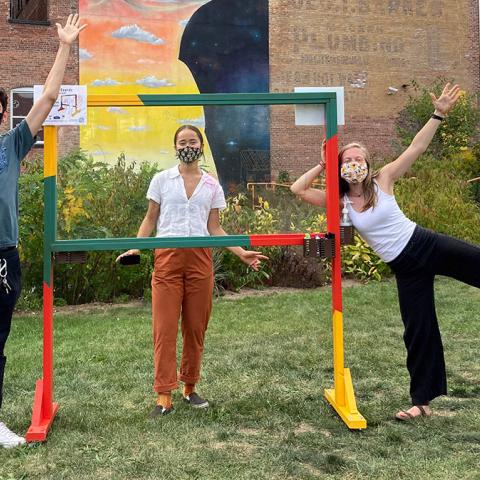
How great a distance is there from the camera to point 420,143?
373cm

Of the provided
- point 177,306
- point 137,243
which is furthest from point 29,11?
point 177,306

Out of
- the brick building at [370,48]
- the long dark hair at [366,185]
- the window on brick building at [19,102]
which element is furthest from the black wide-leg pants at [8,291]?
the brick building at [370,48]

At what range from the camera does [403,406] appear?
3.95 m

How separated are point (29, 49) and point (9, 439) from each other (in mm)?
19669

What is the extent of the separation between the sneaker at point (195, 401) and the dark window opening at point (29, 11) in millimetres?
19748

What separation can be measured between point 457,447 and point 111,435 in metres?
2.01

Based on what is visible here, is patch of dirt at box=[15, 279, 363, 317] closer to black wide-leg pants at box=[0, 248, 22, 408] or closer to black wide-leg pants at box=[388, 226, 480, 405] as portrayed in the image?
black wide-leg pants at box=[0, 248, 22, 408]

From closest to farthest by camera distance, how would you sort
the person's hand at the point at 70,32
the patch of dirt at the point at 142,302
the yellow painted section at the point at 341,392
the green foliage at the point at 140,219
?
the person's hand at the point at 70,32
the yellow painted section at the point at 341,392
the green foliage at the point at 140,219
the patch of dirt at the point at 142,302

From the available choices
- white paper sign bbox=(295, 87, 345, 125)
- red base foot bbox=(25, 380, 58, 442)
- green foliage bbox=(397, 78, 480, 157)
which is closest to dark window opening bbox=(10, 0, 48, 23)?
green foliage bbox=(397, 78, 480, 157)

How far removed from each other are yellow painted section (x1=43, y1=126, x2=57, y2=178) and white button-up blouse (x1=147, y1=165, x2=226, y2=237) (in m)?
0.65

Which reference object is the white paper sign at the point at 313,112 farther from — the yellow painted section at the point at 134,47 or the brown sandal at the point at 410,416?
the yellow painted section at the point at 134,47

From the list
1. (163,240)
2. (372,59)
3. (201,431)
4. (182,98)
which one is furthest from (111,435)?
(372,59)

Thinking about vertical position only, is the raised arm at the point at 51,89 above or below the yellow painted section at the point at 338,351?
above

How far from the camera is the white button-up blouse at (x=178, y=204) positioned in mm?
3863
